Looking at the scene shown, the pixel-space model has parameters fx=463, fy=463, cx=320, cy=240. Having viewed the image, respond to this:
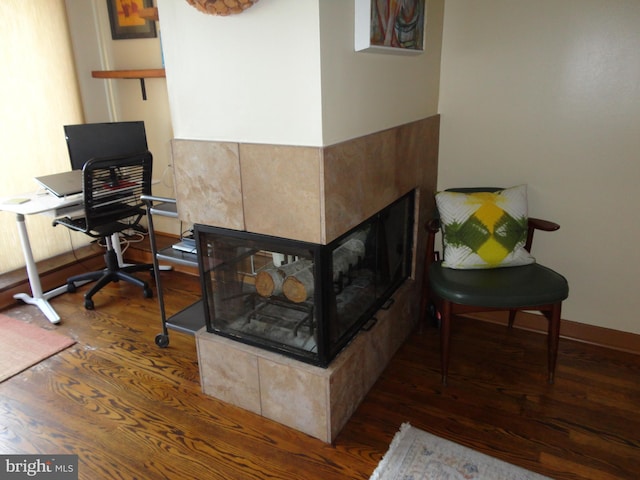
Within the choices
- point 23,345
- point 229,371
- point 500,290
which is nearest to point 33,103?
point 23,345

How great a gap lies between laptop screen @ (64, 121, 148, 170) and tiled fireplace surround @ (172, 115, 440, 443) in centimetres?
160

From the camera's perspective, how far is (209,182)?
1741mm

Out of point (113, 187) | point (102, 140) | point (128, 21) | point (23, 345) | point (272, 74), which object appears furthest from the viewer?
point (128, 21)

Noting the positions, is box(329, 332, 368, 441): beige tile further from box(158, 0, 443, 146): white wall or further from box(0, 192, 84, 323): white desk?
box(0, 192, 84, 323): white desk

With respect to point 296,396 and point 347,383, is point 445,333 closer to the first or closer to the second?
point 347,383

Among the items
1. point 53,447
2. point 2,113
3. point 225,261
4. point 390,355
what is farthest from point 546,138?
point 2,113

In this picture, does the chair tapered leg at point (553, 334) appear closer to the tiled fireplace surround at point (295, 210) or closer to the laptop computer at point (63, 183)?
the tiled fireplace surround at point (295, 210)

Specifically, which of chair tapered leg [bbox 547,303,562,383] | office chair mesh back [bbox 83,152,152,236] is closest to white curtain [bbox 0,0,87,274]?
office chair mesh back [bbox 83,152,152,236]

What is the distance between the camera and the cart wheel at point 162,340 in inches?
96.6

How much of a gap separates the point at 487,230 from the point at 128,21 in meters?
2.80

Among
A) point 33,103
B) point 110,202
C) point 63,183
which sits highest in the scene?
point 33,103

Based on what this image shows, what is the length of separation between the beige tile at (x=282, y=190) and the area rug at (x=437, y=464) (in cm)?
87

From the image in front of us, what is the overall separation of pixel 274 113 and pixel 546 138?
147 cm

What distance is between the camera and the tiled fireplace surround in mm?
1571
